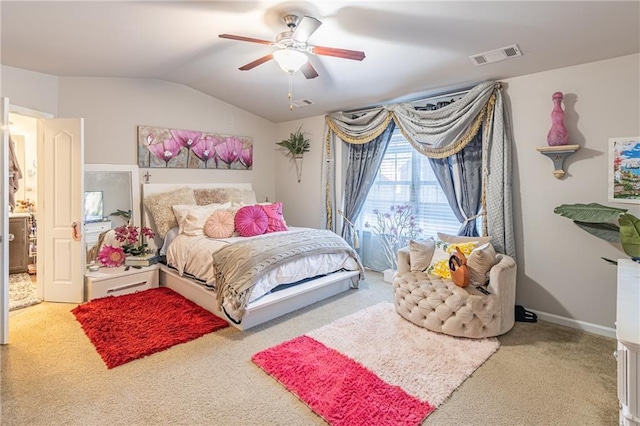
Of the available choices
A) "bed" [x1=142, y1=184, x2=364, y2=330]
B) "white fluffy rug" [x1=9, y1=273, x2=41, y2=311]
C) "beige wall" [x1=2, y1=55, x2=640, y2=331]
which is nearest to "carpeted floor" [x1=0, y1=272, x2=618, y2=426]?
"bed" [x1=142, y1=184, x2=364, y2=330]

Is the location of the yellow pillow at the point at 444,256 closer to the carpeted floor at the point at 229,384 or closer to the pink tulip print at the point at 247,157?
the carpeted floor at the point at 229,384

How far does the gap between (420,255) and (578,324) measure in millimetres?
1528

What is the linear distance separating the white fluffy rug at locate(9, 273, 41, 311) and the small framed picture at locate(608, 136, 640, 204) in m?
5.77

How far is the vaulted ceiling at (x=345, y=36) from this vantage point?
2.40 metres

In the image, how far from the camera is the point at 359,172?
4.86 meters

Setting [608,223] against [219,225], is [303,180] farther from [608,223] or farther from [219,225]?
[608,223]

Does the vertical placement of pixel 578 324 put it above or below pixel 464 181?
below

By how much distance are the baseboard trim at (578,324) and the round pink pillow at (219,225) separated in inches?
134

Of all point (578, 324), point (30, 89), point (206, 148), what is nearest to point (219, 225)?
point (206, 148)

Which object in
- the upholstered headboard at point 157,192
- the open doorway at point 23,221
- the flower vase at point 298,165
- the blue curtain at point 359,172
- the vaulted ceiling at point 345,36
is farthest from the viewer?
the flower vase at point 298,165

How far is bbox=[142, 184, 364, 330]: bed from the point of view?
3049 mm

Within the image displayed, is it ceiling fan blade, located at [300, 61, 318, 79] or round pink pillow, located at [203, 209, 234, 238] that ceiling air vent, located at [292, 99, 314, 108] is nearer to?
ceiling fan blade, located at [300, 61, 318, 79]

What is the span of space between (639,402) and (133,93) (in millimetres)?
5259

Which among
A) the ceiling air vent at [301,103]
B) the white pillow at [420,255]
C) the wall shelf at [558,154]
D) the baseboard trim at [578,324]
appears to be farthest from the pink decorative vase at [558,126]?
the ceiling air vent at [301,103]
